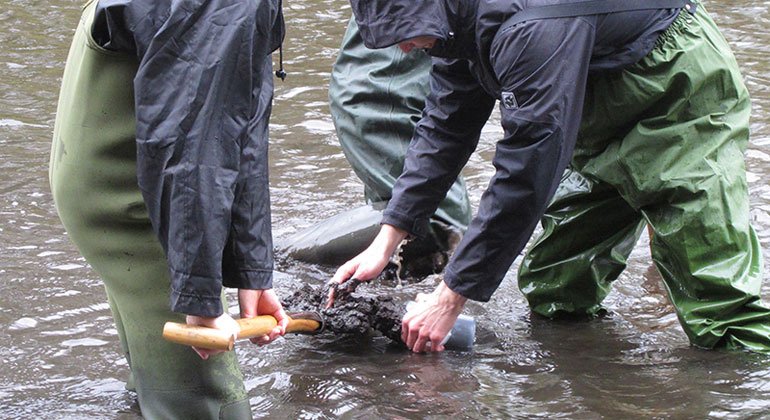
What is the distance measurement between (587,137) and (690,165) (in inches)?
14.2

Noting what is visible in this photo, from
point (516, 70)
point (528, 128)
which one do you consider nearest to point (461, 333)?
point (528, 128)

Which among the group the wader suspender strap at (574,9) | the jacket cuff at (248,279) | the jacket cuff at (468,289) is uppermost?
the wader suspender strap at (574,9)

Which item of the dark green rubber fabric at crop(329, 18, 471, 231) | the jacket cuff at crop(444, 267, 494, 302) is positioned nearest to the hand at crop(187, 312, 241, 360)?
the jacket cuff at crop(444, 267, 494, 302)

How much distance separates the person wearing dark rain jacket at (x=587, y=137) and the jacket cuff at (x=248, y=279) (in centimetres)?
77

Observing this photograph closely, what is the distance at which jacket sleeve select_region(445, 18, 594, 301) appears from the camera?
2695 millimetres

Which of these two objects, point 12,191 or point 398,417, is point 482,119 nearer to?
point 398,417

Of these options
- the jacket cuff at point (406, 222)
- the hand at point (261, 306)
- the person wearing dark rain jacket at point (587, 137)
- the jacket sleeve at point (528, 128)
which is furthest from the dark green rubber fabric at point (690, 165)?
the hand at point (261, 306)

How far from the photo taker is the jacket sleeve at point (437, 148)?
3295 millimetres

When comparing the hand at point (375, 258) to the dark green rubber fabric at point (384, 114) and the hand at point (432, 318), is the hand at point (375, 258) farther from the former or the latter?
the dark green rubber fabric at point (384, 114)

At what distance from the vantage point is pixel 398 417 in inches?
114

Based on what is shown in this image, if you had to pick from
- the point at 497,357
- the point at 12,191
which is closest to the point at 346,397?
the point at 497,357

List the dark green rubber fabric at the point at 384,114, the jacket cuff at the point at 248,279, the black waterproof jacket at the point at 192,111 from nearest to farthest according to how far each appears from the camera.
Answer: the black waterproof jacket at the point at 192,111, the jacket cuff at the point at 248,279, the dark green rubber fabric at the point at 384,114

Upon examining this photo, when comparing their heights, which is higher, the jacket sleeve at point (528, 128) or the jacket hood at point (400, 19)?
the jacket hood at point (400, 19)

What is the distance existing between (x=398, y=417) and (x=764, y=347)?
4.33ft
